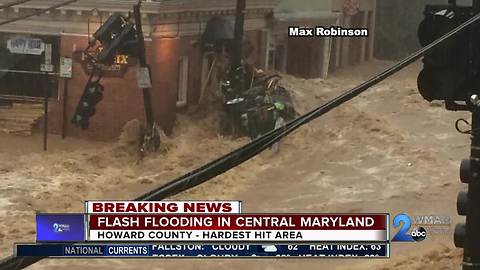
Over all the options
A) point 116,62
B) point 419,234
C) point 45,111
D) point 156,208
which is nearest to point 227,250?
point 156,208

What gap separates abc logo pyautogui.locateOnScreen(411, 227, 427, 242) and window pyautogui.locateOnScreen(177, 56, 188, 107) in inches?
285

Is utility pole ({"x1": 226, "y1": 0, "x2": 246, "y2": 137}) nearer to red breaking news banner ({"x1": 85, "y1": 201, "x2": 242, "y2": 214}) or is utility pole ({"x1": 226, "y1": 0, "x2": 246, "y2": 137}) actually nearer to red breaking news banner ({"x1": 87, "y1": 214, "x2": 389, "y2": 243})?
red breaking news banner ({"x1": 85, "y1": 201, "x2": 242, "y2": 214})

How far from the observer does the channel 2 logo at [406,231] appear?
35.3 ft

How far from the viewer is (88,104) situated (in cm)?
1712

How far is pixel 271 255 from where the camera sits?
8695 mm

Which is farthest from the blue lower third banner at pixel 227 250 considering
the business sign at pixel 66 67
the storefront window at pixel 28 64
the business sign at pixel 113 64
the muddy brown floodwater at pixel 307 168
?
the storefront window at pixel 28 64

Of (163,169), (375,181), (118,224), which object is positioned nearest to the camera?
(118,224)

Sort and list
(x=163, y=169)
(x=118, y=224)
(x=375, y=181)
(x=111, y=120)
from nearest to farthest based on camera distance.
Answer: (x=118, y=224), (x=375, y=181), (x=163, y=169), (x=111, y=120)

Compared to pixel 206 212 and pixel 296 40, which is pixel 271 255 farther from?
pixel 296 40

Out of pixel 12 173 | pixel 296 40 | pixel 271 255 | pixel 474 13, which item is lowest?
pixel 12 173

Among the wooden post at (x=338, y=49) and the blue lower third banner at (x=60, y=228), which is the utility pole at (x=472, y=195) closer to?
the blue lower third banner at (x=60, y=228)

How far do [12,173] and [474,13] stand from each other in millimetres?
12291

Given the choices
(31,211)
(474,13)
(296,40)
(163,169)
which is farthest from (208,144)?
(474,13)

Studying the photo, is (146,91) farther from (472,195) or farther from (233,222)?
(472,195)
